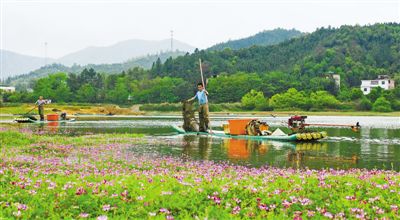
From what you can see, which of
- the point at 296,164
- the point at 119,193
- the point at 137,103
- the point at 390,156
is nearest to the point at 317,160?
the point at 296,164

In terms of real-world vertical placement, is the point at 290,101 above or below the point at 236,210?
above

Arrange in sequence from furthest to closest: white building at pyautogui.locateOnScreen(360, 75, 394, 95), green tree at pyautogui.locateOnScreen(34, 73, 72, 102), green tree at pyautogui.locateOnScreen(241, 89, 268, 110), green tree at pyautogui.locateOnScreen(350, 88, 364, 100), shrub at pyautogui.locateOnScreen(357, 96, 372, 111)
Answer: white building at pyautogui.locateOnScreen(360, 75, 394, 95) < green tree at pyautogui.locateOnScreen(34, 73, 72, 102) < green tree at pyautogui.locateOnScreen(350, 88, 364, 100) < green tree at pyautogui.locateOnScreen(241, 89, 268, 110) < shrub at pyautogui.locateOnScreen(357, 96, 372, 111)

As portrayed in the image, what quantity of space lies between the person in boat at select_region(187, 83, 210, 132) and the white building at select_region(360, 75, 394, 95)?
15742 centimetres

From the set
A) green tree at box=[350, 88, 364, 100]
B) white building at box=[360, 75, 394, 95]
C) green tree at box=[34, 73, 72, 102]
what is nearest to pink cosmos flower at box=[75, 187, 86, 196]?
green tree at box=[350, 88, 364, 100]

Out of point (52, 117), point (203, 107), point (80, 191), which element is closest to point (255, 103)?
point (52, 117)

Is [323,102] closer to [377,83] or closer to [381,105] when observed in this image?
[381,105]

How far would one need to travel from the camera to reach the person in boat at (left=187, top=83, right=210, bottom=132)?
3817 centimetres

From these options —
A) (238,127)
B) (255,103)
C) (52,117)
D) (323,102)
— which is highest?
(323,102)

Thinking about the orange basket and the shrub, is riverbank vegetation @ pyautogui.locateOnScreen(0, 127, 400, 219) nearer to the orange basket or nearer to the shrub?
the orange basket

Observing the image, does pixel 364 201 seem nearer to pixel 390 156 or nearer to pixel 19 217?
pixel 19 217

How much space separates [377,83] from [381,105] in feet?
178

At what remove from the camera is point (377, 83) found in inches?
7362

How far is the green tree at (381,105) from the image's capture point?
445ft

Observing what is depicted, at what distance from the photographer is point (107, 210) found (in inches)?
380
